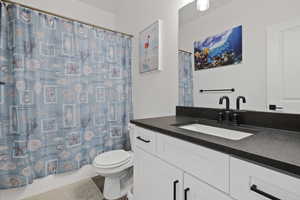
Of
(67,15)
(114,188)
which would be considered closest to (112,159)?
(114,188)

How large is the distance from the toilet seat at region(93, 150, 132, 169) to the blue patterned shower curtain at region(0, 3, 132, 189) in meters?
0.31

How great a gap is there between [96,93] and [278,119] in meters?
1.72

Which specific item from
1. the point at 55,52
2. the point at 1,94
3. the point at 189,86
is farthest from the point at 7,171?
the point at 189,86

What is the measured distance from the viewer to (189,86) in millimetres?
1349

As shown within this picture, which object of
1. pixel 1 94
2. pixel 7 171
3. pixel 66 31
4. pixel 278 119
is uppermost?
pixel 66 31

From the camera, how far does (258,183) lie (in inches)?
18.0

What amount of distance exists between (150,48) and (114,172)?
135 cm

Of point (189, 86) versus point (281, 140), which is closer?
point (281, 140)

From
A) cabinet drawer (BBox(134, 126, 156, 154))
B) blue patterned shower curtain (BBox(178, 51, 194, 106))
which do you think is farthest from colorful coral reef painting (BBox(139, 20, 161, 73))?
cabinet drawer (BBox(134, 126, 156, 154))

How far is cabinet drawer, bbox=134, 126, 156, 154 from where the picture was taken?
3.05ft

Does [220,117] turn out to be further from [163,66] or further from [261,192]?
[163,66]

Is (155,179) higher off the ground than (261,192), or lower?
lower

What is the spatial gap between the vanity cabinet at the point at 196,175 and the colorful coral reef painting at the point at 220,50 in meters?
0.75

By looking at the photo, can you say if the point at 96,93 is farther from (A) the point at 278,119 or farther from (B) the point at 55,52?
(A) the point at 278,119
